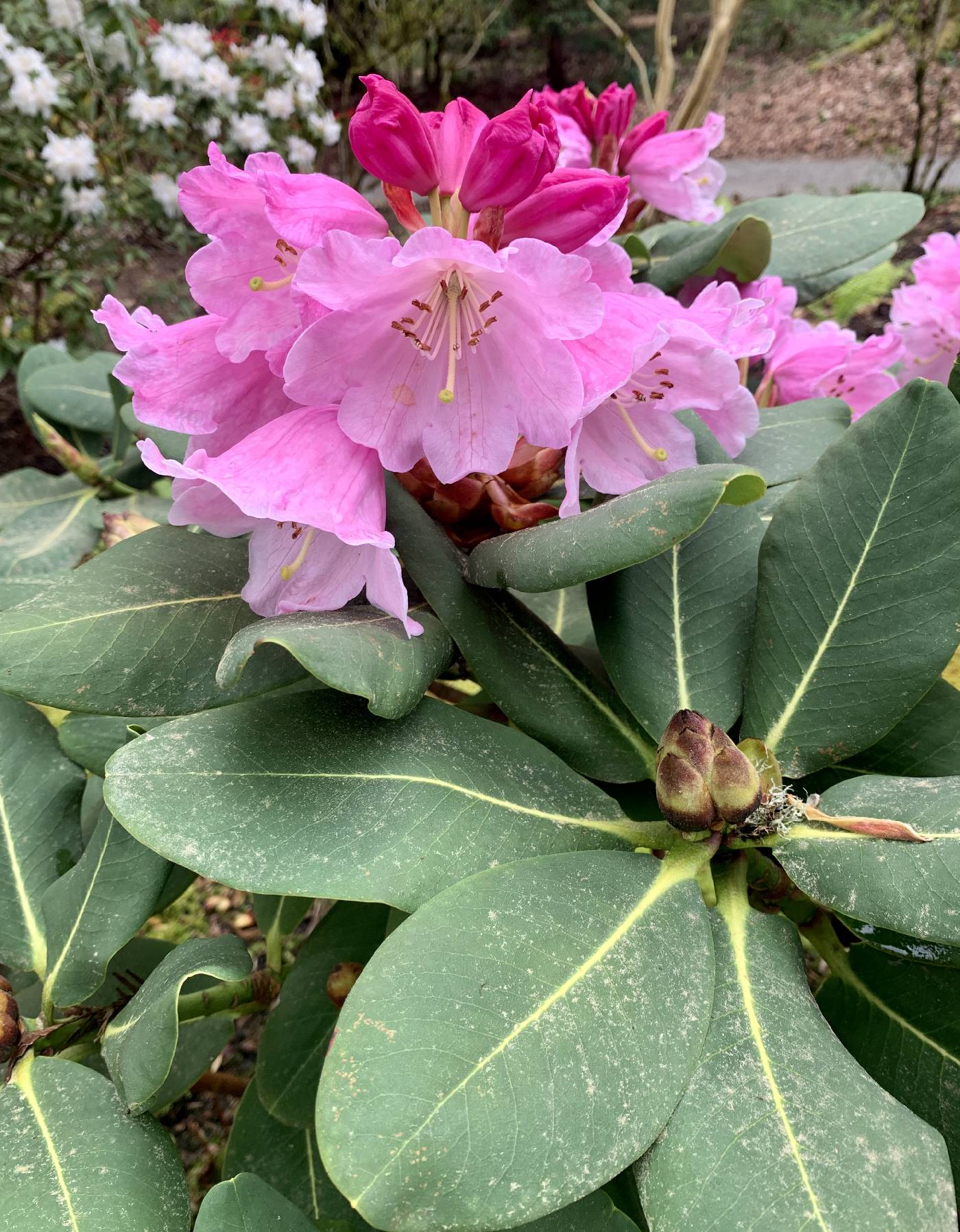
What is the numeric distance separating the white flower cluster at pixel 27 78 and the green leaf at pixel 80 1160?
2.87 meters

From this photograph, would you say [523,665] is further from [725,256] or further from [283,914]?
[725,256]

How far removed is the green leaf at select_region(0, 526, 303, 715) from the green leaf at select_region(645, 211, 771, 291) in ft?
1.85

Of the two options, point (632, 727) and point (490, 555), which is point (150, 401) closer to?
point (490, 555)

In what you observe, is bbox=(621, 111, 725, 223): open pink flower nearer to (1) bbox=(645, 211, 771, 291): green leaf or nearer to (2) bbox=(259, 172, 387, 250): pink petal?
(1) bbox=(645, 211, 771, 291): green leaf

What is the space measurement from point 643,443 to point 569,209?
0.17 m

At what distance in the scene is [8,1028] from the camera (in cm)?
62

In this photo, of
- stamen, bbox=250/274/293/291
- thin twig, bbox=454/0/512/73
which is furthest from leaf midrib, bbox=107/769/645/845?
thin twig, bbox=454/0/512/73

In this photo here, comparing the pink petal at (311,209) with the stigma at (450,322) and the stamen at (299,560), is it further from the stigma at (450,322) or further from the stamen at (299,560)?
the stamen at (299,560)

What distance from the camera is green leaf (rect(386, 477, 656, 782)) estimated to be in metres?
0.61

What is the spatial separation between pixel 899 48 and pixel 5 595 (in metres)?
9.95

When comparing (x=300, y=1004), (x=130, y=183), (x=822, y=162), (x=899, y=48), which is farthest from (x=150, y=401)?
(x=899, y=48)

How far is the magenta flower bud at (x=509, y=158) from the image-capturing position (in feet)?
1.80

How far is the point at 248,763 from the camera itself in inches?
20.7

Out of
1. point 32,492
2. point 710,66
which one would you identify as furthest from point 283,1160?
point 710,66
